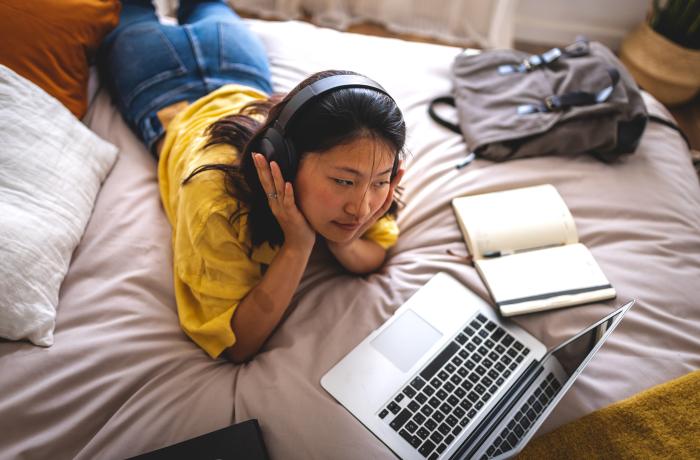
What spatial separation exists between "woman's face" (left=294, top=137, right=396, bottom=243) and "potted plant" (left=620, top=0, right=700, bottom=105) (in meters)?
1.60

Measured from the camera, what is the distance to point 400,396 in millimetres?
Result: 913

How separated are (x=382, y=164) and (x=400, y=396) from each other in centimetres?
41

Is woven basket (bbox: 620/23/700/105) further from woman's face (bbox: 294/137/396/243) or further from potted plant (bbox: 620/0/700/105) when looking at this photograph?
woman's face (bbox: 294/137/396/243)

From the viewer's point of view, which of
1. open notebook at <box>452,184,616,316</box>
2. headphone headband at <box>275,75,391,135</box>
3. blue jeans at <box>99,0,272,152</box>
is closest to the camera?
headphone headband at <box>275,75,391,135</box>

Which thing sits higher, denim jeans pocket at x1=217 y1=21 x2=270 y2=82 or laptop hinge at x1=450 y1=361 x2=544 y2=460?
denim jeans pocket at x1=217 y1=21 x2=270 y2=82

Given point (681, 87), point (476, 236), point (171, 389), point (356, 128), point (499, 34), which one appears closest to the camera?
point (356, 128)

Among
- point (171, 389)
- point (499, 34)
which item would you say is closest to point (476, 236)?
point (171, 389)

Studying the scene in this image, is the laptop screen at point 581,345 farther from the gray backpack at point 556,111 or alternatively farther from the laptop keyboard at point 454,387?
the gray backpack at point 556,111

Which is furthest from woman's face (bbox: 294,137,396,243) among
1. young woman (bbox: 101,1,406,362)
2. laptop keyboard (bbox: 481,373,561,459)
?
laptop keyboard (bbox: 481,373,561,459)

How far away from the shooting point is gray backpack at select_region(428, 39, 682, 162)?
1.27 meters

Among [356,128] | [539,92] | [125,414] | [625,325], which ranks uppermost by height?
[356,128]

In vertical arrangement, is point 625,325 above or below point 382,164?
below

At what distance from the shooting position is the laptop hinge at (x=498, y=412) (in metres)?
0.84

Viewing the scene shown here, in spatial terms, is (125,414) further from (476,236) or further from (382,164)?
(476,236)
